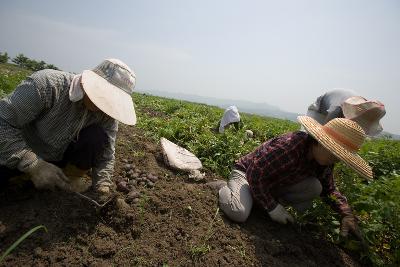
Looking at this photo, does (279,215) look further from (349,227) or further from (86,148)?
(86,148)

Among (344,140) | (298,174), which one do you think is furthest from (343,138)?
(298,174)

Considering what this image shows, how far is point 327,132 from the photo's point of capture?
2594 millimetres

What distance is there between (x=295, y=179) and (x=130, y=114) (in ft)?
5.30

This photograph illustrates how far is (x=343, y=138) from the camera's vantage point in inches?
99.6

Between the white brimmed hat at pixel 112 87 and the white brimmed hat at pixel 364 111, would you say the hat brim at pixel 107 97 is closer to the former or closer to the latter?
the white brimmed hat at pixel 112 87

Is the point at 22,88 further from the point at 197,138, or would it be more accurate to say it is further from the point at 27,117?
the point at 197,138

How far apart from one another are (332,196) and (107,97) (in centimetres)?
199

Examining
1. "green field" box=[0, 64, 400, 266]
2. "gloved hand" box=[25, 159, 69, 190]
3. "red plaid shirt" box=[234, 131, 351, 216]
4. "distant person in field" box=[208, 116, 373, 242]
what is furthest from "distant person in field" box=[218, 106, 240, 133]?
"gloved hand" box=[25, 159, 69, 190]

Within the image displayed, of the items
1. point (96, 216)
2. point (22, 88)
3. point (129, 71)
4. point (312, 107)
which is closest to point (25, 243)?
point (96, 216)

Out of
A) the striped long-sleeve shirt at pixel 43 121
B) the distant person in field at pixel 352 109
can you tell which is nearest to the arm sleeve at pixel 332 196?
the distant person in field at pixel 352 109

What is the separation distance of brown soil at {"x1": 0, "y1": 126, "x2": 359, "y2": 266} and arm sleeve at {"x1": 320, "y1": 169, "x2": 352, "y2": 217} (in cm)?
33

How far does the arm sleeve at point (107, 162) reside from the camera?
281 centimetres

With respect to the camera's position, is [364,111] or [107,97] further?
[364,111]

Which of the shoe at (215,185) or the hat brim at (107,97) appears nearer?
the hat brim at (107,97)
